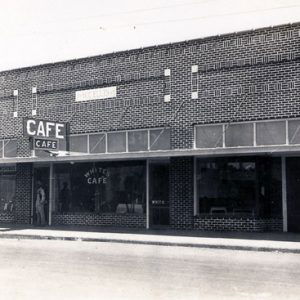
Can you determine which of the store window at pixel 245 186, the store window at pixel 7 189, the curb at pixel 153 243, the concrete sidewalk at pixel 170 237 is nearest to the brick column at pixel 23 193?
the store window at pixel 7 189

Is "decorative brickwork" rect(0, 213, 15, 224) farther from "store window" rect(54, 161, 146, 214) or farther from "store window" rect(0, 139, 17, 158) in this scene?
"store window" rect(0, 139, 17, 158)

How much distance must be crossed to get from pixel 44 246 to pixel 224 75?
8.58 m

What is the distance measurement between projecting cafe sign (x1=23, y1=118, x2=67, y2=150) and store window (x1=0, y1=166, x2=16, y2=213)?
3.58m

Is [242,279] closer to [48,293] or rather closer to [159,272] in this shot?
[159,272]

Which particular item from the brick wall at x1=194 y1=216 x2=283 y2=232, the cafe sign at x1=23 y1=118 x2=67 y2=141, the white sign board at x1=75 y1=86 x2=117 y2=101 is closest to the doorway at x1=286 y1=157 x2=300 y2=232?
the brick wall at x1=194 y1=216 x2=283 y2=232

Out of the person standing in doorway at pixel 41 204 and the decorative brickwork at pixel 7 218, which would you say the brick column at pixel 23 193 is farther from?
the person standing in doorway at pixel 41 204

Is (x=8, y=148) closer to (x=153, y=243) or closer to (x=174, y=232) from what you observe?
(x=174, y=232)

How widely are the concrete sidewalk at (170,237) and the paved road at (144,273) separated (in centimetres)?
53

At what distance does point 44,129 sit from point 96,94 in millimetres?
2589

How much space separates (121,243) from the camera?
1590 cm

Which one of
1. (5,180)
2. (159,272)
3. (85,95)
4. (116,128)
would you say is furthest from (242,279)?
(5,180)

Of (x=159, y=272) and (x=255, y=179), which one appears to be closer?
Answer: (x=159, y=272)

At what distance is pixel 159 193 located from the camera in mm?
19453

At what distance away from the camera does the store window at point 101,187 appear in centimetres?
1989
